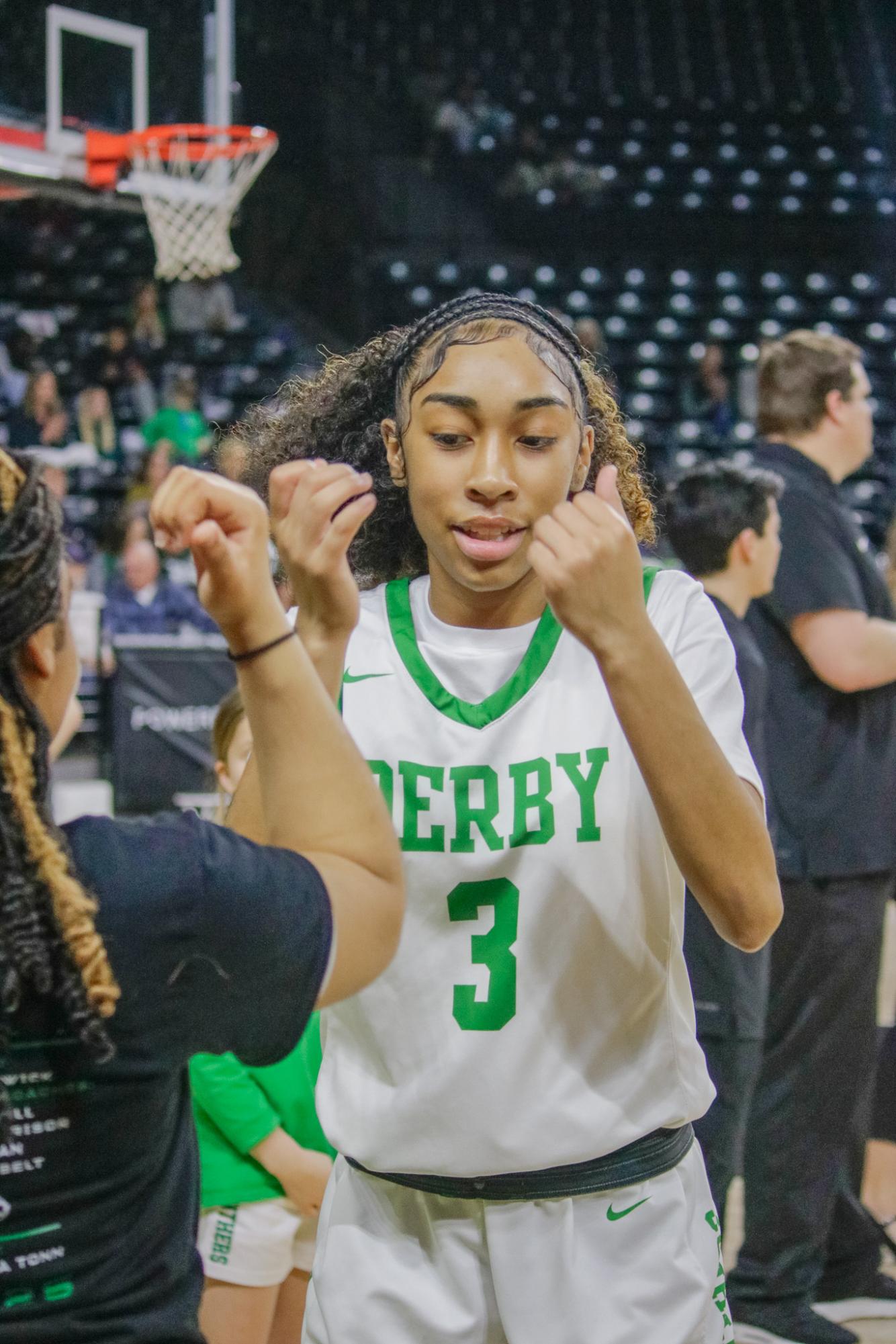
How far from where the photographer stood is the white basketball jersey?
5.37 ft

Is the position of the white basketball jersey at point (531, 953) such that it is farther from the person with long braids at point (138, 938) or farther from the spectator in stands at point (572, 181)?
the spectator in stands at point (572, 181)

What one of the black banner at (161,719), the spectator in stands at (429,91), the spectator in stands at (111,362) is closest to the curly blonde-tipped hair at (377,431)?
the black banner at (161,719)

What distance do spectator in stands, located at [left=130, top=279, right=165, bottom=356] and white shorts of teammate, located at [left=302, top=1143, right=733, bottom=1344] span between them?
1180 centimetres

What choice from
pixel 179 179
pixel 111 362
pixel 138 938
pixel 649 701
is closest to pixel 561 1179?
pixel 649 701

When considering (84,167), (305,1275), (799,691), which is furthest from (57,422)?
(305,1275)

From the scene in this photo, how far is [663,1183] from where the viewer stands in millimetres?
1687

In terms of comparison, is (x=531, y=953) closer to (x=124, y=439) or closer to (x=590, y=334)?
(x=124, y=439)

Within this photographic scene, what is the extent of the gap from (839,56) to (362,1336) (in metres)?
18.8

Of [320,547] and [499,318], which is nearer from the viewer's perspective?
[320,547]

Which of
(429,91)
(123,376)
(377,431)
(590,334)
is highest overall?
(429,91)

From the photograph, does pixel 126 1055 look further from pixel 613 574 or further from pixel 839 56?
pixel 839 56

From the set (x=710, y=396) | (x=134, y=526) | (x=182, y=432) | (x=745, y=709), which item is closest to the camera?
(x=745, y=709)

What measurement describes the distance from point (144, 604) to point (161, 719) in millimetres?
2014

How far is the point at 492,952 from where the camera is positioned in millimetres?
1667
